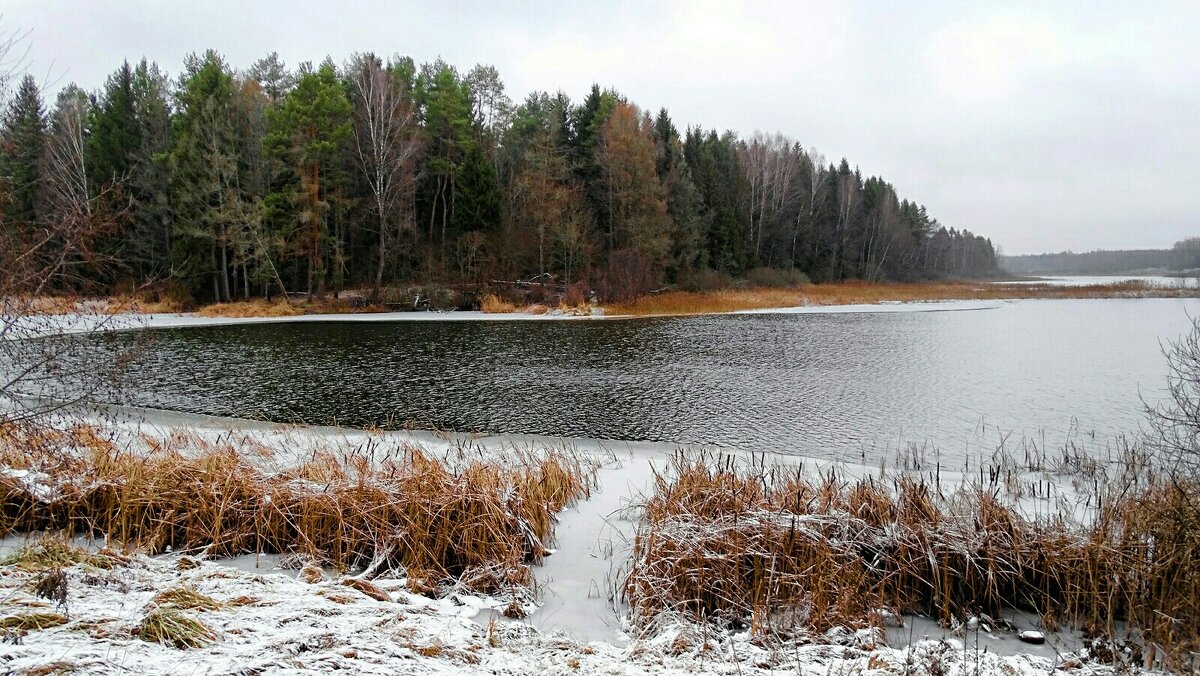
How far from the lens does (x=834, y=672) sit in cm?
351

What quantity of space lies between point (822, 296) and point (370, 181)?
32.7 meters

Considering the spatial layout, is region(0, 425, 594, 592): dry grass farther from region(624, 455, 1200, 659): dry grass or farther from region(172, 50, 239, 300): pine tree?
region(172, 50, 239, 300): pine tree

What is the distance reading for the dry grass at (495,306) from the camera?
35000 mm

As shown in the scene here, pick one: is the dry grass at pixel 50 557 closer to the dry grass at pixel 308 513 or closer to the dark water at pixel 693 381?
the dry grass at pixel 308 513

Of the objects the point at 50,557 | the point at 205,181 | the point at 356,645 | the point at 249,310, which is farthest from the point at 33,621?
the point at 205,181

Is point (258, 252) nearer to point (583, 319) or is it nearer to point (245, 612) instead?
point (583, 319)

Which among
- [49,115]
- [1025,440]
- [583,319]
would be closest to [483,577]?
[1025,440]

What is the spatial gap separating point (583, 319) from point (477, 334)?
26.8 feet

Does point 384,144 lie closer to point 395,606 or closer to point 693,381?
point 693,381

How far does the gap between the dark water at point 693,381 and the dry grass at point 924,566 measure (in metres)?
4.16

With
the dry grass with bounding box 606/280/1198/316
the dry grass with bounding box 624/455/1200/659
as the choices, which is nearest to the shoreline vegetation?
the dry grass with bounding box 606/280/1198/316

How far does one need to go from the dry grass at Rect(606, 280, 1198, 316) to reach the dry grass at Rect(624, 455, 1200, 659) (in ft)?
98.9

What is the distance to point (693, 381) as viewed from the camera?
594 inches

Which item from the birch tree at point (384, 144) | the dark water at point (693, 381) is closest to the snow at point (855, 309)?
the dark water at point (693, 381)
